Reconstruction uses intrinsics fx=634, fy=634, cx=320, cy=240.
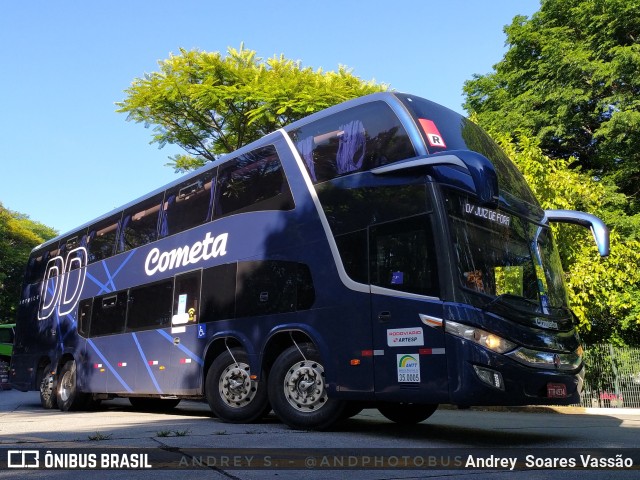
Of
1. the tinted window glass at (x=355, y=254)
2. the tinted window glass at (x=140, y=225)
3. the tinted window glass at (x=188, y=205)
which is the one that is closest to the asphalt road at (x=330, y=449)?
the tinted window glass at (x=355, y=254)

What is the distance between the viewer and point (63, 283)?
15594 millimetres

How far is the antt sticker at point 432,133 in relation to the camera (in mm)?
7547

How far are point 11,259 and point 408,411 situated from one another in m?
43.7

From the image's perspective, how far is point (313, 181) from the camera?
28.2 feet

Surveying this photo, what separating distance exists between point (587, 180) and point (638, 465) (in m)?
15.7

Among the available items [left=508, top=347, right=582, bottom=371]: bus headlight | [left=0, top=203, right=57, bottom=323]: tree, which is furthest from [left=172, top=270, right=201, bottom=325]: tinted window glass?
[left=0, top=203, right=57, bottom=323]: tree

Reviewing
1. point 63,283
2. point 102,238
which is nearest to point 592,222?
point 102,238

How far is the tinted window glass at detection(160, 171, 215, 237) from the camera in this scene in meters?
10.9

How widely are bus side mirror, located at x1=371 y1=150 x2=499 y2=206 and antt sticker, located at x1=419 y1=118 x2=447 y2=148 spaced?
0.42 m

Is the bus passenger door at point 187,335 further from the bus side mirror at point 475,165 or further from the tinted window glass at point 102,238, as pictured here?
the bus side mirror at point 475,165

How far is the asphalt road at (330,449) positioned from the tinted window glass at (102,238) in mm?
5322

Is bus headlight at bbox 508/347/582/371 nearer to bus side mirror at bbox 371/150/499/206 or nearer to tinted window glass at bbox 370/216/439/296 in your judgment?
tinted window glass at bbox 370/216/439/296

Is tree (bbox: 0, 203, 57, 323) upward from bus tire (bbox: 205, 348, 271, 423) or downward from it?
upward

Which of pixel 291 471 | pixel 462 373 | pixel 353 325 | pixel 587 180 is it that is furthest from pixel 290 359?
pixel 587 180
